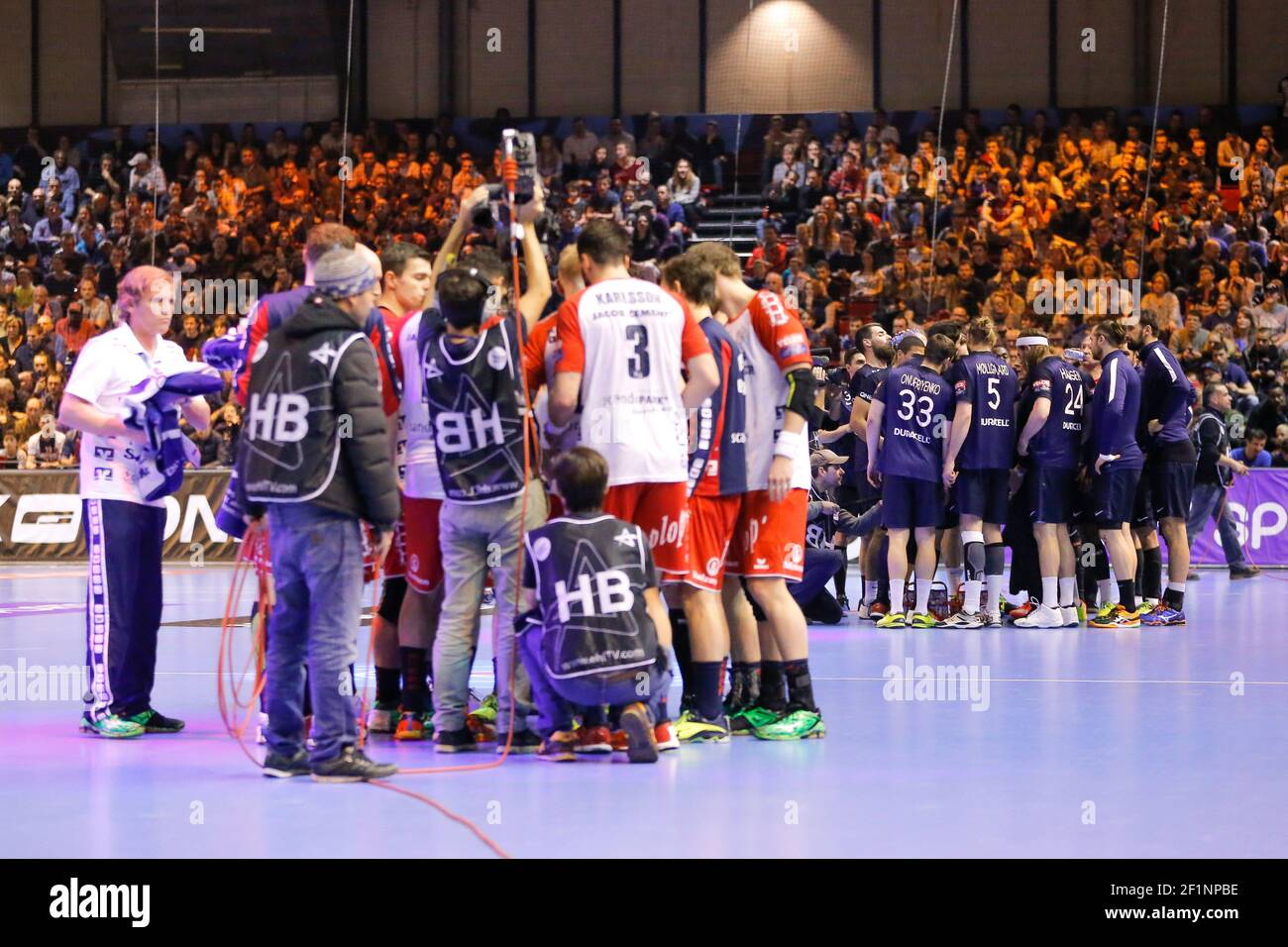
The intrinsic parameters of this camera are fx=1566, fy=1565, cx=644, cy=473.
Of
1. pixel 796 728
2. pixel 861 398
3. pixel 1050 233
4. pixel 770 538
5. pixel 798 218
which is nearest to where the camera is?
pixel 796 728

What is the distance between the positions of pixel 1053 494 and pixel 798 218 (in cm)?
1248

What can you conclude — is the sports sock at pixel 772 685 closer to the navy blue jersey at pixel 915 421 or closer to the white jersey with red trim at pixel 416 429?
the white jersey with red trim at pixel 416 429

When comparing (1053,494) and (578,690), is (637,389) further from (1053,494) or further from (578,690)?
(1053,494)

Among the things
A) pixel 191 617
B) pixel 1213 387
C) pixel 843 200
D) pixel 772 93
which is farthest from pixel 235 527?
pixel 772 93

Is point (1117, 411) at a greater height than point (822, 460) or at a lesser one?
greater

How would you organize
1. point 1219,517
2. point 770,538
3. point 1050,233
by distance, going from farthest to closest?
point 1050,233
point 1219,517
point 770,538

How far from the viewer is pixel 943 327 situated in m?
10.8

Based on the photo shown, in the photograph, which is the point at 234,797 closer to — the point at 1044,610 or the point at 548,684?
the point at 548,684

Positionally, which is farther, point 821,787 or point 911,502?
point 911,502

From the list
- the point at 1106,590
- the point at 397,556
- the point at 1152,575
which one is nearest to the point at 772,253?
the point at 1106,590

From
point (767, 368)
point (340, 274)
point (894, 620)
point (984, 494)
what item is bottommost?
point (894, 620)

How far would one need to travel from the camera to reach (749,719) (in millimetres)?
6438

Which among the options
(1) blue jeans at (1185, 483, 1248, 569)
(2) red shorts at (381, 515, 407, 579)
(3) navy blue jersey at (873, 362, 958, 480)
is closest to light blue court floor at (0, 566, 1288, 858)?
(2) red shorts at (381, 515, 407, 579)

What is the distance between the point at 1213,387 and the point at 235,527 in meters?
11.3
